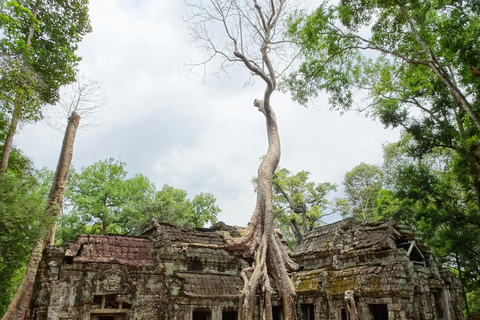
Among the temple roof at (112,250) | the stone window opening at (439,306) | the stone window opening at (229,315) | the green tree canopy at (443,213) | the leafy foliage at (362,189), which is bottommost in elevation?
the stone window opening at (229,315)

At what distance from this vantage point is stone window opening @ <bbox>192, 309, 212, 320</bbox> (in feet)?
32.0

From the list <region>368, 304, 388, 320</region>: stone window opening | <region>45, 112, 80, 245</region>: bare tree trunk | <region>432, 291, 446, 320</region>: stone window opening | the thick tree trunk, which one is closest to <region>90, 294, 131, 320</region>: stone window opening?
<region>45, 112, 80, 245</region>: bare tree trunk

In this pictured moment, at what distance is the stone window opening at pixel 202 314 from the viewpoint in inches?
384

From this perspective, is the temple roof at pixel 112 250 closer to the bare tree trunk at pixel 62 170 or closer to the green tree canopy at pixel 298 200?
the bare tree trunk at pixel 62 170

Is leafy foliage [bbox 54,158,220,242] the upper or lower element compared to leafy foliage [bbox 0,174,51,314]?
upper

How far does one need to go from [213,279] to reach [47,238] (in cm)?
534

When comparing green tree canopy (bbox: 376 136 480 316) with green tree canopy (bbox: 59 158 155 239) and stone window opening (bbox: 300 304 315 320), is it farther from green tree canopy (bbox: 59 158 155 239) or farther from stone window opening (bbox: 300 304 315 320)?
green tree canopy (bbox: 59 158 155 239)

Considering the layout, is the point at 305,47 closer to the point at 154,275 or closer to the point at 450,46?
the point at 450,46

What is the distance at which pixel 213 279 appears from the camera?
416 inches

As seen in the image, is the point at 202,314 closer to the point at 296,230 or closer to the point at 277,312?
the point at 277,312

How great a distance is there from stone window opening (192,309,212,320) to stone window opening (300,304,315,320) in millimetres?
3763

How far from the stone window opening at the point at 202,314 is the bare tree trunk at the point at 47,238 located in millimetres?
4427

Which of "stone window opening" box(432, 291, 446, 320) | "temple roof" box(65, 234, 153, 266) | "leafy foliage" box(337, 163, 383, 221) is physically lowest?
"stone window opening" box(432, 291, 446, 320)

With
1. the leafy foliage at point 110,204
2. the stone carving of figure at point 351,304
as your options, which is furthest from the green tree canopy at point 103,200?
the stone carving of figure at point 351,304
